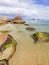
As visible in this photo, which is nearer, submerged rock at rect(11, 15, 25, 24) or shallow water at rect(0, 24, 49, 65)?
shallow water at rect(0, 24, 49, 65)

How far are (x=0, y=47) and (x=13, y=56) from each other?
1.77 ft

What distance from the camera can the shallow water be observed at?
5.84m

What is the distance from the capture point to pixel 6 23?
8.64 meters

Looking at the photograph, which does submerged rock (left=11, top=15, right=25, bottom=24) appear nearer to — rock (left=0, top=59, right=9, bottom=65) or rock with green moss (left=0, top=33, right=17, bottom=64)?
rock with green moss (left=0, top=33, right=17, bottom=64)

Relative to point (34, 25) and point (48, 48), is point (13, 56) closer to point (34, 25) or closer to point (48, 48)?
point (48, 48)

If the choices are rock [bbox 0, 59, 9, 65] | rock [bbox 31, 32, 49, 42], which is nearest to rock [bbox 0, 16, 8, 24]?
rock [bbox 31, 32, 49, 42]

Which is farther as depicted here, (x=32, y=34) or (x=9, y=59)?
(x=32, y=34)

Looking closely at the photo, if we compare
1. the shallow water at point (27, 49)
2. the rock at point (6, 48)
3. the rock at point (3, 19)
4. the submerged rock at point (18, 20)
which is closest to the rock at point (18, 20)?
the submerged rock at point (18, 20)

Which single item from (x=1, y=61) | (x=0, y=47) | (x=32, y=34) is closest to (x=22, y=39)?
(x=32, y=34)

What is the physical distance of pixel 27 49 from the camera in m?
6.79

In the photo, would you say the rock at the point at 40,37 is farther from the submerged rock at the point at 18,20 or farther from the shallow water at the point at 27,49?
the submerged rock at the point at 18,20

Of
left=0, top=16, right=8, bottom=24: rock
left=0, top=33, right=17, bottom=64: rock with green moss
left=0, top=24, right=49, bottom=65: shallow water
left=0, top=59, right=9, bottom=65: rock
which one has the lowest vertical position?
left=0, top=24, right=49, bottom=65: shallow water

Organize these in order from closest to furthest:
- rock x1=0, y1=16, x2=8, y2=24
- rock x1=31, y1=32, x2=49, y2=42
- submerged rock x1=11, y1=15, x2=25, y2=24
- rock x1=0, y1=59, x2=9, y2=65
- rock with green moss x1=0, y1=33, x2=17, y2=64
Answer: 1. rock x1=0, y1=59, x2=9, y2=65
2. rock with green moss x1=0, y1=33, x2=17, y2=64
3. rock x1=31, y1=32, x2=49, y2=42
4. rock x1=0, y1=16, x2=8, y2=24
5. submerged rock x1=11, y1=15, x2=25, y2=24

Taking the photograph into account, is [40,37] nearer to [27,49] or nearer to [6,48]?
[27,49]
